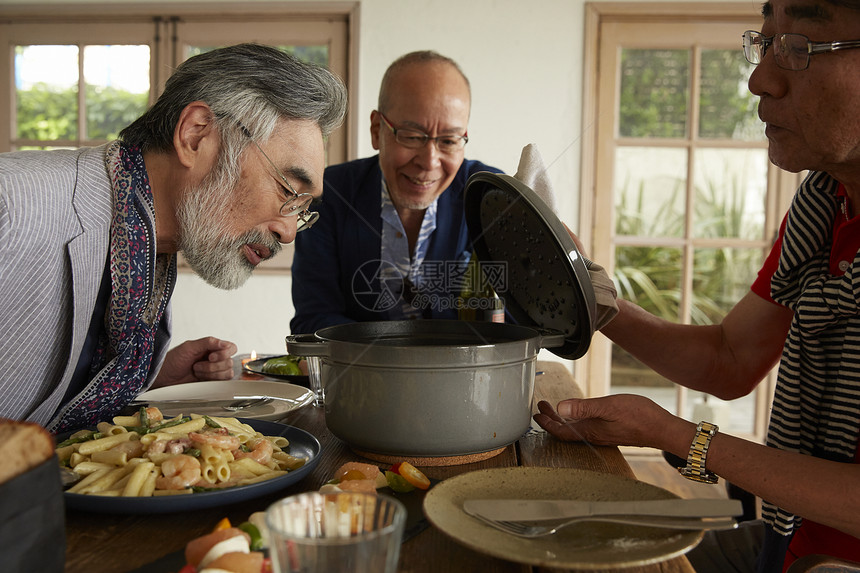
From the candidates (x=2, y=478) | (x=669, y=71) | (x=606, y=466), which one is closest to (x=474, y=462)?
→ (x=606, y=466)

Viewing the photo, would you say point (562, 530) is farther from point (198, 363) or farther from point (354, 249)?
point (354, 249)

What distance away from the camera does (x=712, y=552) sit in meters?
1.37

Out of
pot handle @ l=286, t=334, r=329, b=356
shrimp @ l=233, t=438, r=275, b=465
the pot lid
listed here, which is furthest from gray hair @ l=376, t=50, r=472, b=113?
shrimp @ l=233, t=438, r=275, b=465

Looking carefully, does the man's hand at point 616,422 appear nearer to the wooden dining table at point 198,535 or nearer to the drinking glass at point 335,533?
the wooden dining table at point 198,535

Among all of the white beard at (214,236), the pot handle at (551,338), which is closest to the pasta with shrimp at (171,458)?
the pot handle at (551,338)

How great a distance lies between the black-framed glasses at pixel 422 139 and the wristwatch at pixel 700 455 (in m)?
1.09

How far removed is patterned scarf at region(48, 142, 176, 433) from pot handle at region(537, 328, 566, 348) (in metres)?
0.72

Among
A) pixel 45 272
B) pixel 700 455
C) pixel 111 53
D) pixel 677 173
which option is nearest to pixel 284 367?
pixel 45 272

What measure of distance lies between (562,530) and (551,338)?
0.37 m

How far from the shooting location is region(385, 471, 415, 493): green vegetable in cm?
80

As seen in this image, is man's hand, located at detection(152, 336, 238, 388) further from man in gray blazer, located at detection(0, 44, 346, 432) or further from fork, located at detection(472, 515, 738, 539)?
fork, located at detection(472, 515, 738, 539)

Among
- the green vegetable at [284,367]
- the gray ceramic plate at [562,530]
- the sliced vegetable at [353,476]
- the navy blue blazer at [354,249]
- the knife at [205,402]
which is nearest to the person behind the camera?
the gray ceramic plate at [562,530]

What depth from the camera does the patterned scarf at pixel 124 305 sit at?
120 cm

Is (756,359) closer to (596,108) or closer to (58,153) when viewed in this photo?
(58,153)
